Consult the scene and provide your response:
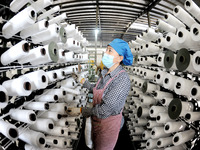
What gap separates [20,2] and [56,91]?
36.2 inches

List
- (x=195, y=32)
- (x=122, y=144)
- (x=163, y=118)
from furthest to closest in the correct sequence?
(x=122, y=144) < (x=163, y=118) < (x=195, y=32)

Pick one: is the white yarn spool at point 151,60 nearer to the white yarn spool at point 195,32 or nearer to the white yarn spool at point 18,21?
the white yarn spool at point 195,32

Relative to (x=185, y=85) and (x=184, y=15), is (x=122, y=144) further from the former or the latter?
(x=184, y=15)

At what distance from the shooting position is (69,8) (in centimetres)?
346

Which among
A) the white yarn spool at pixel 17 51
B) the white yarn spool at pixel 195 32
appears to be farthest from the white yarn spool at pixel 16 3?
the white yarn spool at pixel 195 32

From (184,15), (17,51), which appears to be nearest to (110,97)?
(17,51)

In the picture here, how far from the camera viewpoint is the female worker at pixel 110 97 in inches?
47.4

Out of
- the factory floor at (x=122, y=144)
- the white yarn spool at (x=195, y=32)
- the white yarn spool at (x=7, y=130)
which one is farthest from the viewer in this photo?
the factory floor at (x=122, y=144)

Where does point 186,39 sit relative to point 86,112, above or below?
above

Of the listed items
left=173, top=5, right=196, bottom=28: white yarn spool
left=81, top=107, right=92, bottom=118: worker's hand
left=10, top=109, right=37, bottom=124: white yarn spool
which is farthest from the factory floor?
left=173, top=5, right=196, bottom=28: white yarn spool

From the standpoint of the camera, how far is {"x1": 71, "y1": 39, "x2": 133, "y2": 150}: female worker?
121 cm

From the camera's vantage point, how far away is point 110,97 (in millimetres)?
1187

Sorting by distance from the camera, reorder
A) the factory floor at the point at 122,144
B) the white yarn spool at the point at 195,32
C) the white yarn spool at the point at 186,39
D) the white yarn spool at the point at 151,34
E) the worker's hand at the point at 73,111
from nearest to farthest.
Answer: the white yarn spool at the point at 195,32
the white yarn spool at the point at 186,39
the worker's hand at the point at 73,111
the white yarn spool at the point at 151,34
the factory floor at the point at 122,144

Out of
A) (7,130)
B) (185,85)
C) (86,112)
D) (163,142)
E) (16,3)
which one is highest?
(16,3)
